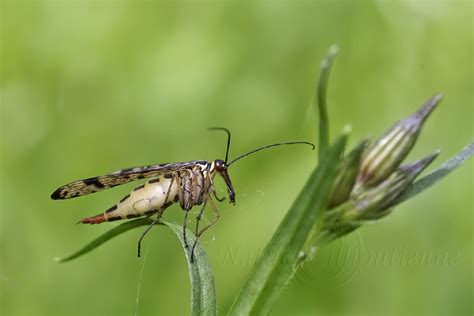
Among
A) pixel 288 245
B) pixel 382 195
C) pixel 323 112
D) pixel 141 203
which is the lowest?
pixel 141 203

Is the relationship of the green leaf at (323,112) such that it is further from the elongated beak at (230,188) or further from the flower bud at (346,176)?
the elongated beak at (230,188)

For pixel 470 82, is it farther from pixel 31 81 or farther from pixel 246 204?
pixel 31 81

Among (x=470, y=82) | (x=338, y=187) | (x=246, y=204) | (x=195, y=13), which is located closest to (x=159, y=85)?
(x=195, y=13)

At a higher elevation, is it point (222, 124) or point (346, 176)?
point (346, 176)

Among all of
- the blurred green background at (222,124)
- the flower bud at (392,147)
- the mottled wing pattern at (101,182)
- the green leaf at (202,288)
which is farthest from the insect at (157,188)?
the blurred green background at (222,124)

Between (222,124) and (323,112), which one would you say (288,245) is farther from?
(222,124)

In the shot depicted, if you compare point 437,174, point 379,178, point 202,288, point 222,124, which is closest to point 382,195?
point 379,178
